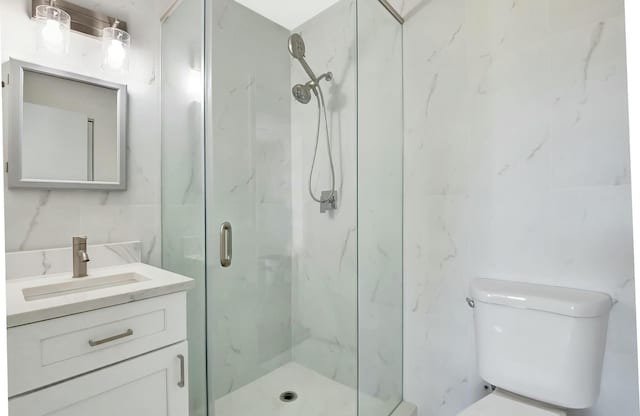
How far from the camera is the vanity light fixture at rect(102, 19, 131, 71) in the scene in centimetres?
150

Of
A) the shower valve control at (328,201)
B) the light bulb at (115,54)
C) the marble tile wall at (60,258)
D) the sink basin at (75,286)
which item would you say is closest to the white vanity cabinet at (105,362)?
the sink basin at (75,286)

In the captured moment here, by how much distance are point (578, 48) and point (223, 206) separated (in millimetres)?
1446

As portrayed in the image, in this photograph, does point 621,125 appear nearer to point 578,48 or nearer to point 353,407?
point 578,48

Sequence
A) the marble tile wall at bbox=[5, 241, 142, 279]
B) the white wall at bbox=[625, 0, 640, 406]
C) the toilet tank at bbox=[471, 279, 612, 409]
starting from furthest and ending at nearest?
the marble tile wall at bbox=[5, 241, 142, 279]
the toilet tank at bbox=[471, 279, 612, 409]
the white wall at bbox=[625, 0, 640, 406]

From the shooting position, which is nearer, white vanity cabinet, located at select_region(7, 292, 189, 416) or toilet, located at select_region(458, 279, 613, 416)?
white vanity cabinet, located at select_region(7, 292, 189, 416)

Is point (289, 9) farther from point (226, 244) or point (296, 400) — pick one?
point (296, 400)

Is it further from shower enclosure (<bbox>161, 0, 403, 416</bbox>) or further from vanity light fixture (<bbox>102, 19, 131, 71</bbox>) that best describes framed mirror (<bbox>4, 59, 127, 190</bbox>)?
shower enclosure (<bbox>161, 0, 403, 416</bbox>)

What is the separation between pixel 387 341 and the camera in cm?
167

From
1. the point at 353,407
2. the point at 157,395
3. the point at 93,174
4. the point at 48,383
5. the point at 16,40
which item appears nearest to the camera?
the point at 48,383

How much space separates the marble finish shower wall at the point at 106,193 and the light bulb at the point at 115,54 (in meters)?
0.04

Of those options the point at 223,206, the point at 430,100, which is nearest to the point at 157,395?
the point at 223,206

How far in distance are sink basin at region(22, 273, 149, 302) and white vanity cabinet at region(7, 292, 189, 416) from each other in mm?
265

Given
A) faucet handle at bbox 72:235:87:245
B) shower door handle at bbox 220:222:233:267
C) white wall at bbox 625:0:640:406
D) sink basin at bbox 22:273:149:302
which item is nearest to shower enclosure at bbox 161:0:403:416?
shower door handle at bbox 220:222:233:267

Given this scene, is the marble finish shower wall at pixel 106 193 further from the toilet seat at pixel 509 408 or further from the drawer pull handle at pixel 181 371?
the toilet seat at pixel 509 408
